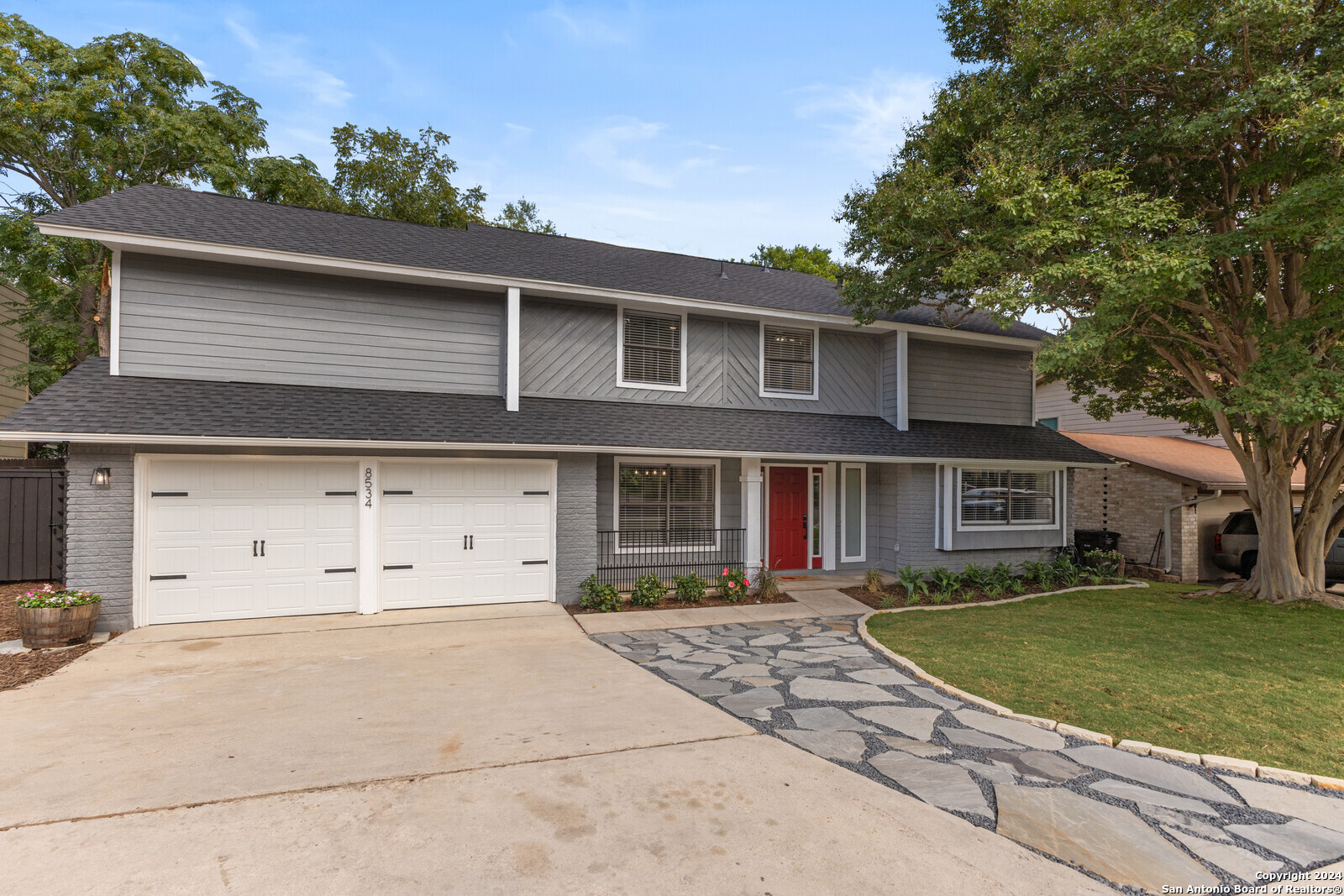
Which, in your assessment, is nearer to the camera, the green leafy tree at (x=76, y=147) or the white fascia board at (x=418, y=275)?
the white fascia board at (x=418, y=275)

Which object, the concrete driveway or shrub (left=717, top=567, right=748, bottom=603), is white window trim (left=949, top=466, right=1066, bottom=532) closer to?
shrub (left=717, top=567, right=748, bottom=603)

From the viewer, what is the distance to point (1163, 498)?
529 inches

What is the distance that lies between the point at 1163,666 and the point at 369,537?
9.66 metres

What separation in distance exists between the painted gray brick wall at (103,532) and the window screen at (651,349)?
699cm

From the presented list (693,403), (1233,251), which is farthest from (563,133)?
(1233,251)

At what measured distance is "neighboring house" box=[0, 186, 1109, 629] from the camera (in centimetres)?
795

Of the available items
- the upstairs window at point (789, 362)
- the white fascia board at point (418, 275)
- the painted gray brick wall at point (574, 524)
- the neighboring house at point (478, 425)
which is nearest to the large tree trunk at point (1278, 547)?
the neighboring house at point (478, 425)

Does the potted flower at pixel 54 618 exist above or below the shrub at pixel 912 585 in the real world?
above

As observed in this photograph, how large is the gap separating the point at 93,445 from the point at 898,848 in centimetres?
947

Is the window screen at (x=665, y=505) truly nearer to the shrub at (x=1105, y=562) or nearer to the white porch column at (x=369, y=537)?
the white porch column at (x=369, y=537)

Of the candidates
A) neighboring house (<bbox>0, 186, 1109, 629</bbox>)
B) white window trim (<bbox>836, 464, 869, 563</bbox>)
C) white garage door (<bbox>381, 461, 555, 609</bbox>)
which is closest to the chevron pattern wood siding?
neighboring house (<bbox>0, 186, 1109, 629</bbox>)

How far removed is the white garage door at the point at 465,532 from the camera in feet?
29.0

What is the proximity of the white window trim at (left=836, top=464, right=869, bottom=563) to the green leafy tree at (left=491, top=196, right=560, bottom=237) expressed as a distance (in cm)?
1771

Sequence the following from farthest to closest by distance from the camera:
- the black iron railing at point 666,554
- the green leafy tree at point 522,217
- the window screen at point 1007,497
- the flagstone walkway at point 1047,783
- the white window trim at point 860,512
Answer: the green leafy tree at point 522,217 < the white window trim at point 860,512 < the window screen at point 1007,497 < the black iron railing at point 666,554 < the flagstone walkway at point 1047,783
